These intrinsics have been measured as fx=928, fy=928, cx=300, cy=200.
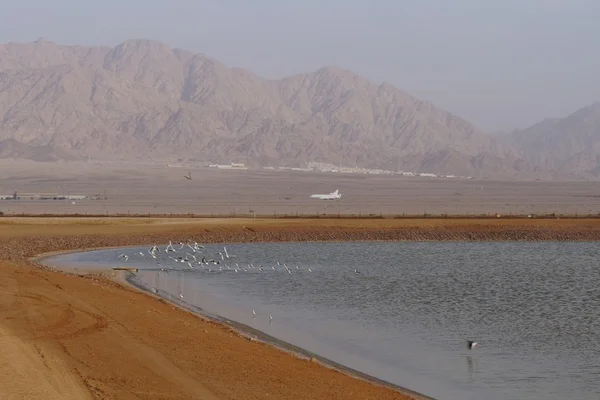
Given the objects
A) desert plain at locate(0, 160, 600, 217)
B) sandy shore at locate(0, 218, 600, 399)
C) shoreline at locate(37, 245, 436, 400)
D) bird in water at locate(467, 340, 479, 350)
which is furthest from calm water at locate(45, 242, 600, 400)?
desert plain at locate(0, 160, 600, 217)

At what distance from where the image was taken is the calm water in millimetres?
20172

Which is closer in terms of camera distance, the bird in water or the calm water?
the calm water

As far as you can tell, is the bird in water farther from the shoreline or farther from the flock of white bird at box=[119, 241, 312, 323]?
the flock of white bird at box=[119, 241, 312, 323]

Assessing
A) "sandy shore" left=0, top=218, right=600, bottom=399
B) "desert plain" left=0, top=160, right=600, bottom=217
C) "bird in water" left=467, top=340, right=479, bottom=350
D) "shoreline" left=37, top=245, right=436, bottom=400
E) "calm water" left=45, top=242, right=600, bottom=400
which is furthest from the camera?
"desert plain" left=0, top=160, right=600, bottom=217

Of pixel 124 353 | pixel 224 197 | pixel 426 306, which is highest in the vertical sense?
pixel 224 197

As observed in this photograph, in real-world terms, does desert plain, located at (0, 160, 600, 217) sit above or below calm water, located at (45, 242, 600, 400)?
above

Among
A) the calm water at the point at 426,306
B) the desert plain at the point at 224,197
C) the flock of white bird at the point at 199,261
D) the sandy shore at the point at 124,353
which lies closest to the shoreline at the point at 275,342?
the calm water at the point at 426,306

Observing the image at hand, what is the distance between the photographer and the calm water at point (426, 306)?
20.2 metres

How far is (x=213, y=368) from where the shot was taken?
17312mm

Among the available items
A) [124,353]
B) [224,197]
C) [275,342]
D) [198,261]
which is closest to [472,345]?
[275,342]

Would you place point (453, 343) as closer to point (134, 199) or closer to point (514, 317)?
point (514, 317)

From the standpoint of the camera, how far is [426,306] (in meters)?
29.8

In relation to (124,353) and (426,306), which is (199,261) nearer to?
(426,306)

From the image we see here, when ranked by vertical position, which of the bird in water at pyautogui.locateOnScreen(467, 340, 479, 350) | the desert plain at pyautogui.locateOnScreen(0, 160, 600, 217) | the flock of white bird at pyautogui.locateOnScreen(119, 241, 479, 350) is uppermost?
the desert plain at pyautogui.locateOnScreen(0, 160, 600, 217)
